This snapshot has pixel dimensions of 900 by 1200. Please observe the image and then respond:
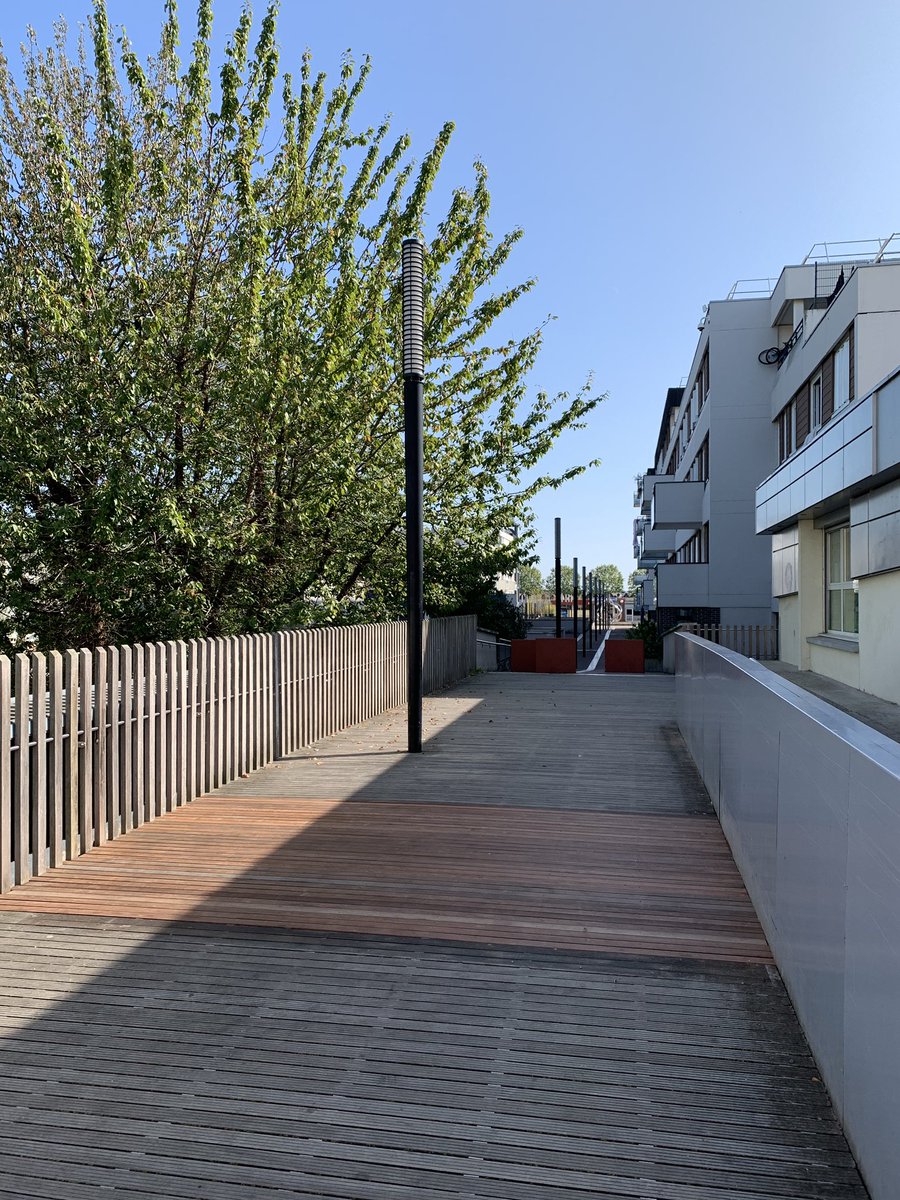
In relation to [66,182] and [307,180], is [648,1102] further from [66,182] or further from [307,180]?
[307,180]

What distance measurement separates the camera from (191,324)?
1013 centimetres

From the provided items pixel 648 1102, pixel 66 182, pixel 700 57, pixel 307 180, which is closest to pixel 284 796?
pixel 648 1102

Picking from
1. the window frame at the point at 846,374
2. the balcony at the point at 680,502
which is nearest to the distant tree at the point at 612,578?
the balcony at the point at 680,502

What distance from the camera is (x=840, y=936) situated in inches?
105

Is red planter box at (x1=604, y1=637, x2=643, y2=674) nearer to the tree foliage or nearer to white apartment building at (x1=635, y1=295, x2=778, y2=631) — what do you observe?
white apartment building at (x1=635, y1=295, x2=778, y2=631)

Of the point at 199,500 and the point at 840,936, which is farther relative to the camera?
the point at 199,500

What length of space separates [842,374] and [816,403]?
9.18 ft

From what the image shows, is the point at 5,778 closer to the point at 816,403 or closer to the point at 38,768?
the point at 38,768

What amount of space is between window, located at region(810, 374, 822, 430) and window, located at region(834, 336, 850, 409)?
174 centimetres

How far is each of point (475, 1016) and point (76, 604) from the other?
9.08 metres

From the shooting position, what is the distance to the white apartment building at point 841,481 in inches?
509

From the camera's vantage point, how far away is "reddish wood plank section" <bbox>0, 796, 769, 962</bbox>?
4379 mm

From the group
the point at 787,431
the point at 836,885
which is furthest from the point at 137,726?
the point at 787,431

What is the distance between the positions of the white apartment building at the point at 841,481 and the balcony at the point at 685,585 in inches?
205
